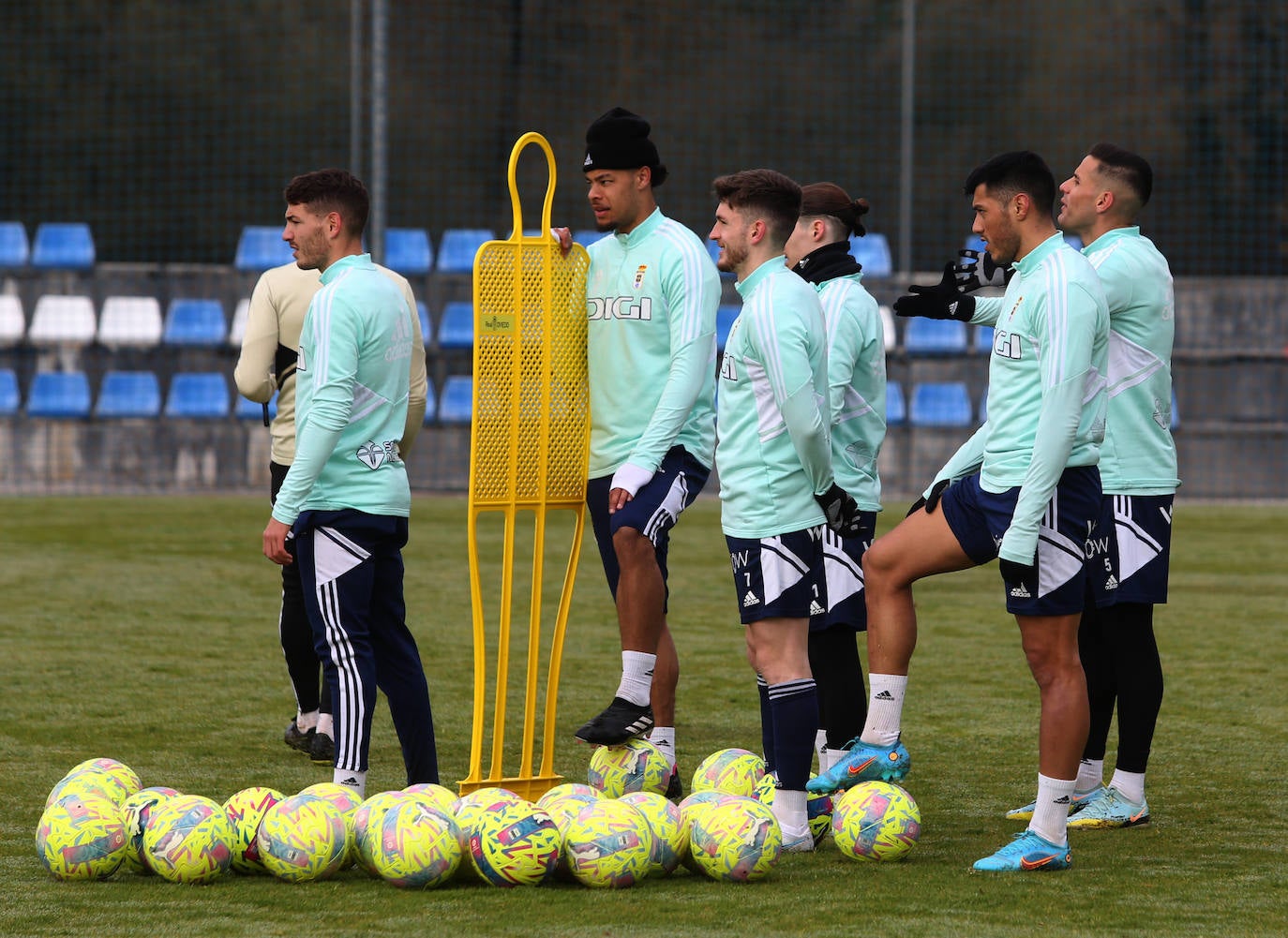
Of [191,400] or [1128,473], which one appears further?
[191,400]

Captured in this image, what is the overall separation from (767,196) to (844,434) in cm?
97

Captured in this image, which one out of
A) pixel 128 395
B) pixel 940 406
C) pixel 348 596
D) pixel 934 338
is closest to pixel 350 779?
pixel 348 596

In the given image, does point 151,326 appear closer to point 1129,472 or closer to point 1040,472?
point 1129,472

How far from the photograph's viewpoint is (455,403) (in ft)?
56.4

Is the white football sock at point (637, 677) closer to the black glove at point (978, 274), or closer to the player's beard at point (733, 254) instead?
the player's beard at point (733, 254)

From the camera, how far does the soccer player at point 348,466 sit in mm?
5105

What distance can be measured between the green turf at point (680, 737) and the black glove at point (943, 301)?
1.60 m

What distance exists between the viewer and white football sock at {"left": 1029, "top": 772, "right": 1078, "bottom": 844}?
15.6 feet

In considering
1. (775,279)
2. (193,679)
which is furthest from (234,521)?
(775,279)

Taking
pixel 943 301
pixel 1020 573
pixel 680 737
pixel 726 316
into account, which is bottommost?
pixel 680 737

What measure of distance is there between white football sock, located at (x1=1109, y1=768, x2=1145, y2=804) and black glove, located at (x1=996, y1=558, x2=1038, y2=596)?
108 centimetres

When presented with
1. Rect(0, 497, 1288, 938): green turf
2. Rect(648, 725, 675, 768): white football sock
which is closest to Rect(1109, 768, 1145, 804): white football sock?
Rect(0, 497, 1288, 938): green turf

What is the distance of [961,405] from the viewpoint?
17.1 meters

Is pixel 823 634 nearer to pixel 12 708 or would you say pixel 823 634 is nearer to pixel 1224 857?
pixel 1224 857
